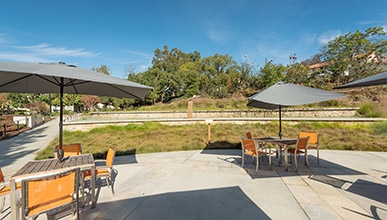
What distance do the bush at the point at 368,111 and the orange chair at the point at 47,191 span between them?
52.4 ft

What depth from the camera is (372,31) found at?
20625mm

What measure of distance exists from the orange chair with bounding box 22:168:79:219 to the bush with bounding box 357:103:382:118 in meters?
16.0

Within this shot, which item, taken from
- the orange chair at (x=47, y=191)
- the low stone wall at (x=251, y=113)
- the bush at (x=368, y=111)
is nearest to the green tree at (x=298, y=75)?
the low stone wall at (x=251, y=113)

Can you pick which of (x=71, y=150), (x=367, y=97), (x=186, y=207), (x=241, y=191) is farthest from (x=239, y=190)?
(x=367, y=97)

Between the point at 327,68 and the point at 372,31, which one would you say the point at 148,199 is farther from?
the point at 372,31

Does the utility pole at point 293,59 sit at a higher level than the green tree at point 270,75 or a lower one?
higher

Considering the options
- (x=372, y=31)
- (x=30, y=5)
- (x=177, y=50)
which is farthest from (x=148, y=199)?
(x=177, y=50)

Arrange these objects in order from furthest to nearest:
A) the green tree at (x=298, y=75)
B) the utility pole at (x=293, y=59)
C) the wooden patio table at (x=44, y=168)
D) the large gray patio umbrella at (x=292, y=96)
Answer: the utility pole at (x=293, y=59), the green tree at (x=298, y=75), the large gray patio umbrella at (x=292, y=96), the wooden patio table at (x=44, y=168)

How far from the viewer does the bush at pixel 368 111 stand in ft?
37.8

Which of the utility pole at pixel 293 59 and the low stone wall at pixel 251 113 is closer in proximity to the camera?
the low stone wall at pixel 251 113

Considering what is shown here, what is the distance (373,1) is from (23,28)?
23543mm

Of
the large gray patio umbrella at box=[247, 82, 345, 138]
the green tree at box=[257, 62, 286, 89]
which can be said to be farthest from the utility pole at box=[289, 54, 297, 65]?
the large gray patio umbrella at box=[247, 82, 345, 138]

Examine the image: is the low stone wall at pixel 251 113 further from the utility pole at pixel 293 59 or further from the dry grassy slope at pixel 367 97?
the utility pole at pixel 293 59

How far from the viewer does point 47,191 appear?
71.7 inches
